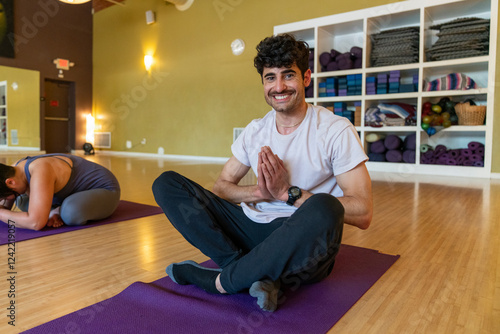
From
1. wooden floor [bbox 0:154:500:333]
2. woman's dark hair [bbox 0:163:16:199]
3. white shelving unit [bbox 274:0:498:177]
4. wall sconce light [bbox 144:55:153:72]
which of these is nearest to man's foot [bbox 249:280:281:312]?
wooden floor [bbox 0:154:500:333]

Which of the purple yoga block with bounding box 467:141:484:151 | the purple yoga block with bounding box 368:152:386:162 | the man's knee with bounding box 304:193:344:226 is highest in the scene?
the purple yoga block with bounding box 467:141:484:151

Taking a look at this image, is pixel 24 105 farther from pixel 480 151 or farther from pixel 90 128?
pixel 480 151

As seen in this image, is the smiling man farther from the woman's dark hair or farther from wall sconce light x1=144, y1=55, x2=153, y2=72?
wall sconce light x1=144, y1=55, x2=153, y2=72

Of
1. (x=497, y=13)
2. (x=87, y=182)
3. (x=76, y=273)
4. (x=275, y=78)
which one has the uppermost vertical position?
(x=497, y=13)

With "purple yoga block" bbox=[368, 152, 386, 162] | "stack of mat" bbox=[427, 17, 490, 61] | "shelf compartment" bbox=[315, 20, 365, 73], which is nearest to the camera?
"stack of mat" bbox=[427, 17, 490, 61]

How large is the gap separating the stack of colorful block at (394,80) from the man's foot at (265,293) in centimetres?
409

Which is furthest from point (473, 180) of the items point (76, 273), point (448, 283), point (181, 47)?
point (181, 47)

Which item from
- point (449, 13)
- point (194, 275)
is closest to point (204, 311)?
point (194, 275)

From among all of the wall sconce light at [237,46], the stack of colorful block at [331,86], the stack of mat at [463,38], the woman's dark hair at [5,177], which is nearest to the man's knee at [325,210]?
the woman's dark hair at [5,177]

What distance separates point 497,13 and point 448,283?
153 inches

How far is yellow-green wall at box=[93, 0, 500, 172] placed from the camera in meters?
5.77

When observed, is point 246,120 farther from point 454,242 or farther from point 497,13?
point 454,242

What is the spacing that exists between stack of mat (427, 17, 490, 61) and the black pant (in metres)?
3.86

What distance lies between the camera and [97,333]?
34.3 inches
